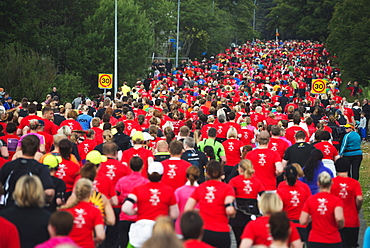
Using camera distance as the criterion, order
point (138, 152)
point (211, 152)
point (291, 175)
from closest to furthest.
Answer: point (291, 175)
point (138, 152)
point (211, 152)

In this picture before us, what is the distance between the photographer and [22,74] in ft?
122

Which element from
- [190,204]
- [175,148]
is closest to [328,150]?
[175,148]

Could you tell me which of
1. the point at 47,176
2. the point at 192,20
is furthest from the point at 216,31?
the point at 47,176

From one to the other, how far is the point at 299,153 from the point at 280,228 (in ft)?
18.5

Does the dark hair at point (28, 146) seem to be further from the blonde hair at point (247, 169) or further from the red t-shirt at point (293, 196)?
the red t-shirt at point (293, 196)

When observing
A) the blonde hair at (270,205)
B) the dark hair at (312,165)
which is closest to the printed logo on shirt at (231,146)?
the dark hair at (312,165)

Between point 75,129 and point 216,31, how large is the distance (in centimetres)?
6584

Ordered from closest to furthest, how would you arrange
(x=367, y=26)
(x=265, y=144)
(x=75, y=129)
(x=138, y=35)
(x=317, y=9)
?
(x=265, y=144) < (x=75, y=129) < (x=367, y=26) < (x=138, y=35) < (x=317, y=9)

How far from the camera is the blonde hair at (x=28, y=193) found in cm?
676

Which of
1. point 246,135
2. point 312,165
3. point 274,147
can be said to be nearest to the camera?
point 312,165

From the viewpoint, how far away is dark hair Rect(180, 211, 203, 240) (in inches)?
225

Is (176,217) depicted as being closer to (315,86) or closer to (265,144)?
Result: (265,144)

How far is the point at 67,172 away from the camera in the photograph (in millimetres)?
9688

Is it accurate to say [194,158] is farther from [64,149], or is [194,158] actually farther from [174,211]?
[174,211]
